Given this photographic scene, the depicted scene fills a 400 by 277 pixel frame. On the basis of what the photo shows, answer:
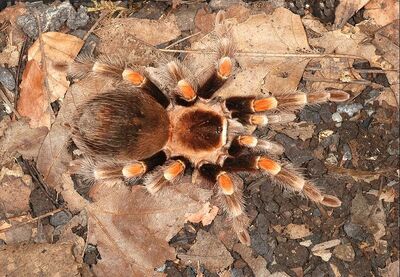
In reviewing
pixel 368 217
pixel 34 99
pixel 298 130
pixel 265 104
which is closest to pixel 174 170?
pixel 265 104

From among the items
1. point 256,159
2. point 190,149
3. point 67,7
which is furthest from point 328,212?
point 67,7

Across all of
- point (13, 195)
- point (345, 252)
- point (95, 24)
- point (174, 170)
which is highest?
point (95, 24)

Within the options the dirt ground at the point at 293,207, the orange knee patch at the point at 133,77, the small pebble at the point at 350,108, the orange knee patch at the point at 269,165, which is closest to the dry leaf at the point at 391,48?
the dirt ground at the point at 293,207

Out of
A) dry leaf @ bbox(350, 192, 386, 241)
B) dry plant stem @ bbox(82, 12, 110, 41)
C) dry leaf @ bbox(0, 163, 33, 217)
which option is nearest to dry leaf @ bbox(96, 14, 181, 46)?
dry plant stem @ bbox(82, 12, 110, 41)

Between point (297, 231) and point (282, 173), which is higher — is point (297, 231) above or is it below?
below

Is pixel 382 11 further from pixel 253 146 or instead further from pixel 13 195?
pixel 13 195

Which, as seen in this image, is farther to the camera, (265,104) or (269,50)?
(269,50)

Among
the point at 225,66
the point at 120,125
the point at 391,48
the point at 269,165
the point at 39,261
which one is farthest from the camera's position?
the point at 391,48
